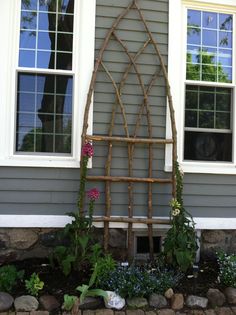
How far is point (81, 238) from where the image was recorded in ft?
12.9

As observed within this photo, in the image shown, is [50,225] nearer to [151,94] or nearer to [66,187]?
[66,187]

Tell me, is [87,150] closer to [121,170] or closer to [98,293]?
[121,170]

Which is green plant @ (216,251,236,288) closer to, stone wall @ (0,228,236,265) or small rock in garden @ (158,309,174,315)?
small rock in garden @ (158,309,174,315)

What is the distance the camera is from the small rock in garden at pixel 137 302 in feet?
11.6

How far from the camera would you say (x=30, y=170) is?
4.27 meters

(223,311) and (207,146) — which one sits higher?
(207,146)

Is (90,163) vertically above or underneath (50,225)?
above

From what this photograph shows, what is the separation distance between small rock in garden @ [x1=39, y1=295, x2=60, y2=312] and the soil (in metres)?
0.06

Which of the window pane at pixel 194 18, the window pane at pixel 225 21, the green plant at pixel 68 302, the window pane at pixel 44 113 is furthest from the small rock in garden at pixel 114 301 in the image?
the window pane at pixel 225 21

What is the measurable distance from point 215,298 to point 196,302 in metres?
0.18

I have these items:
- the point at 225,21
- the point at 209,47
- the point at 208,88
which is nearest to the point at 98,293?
the point at 208,88

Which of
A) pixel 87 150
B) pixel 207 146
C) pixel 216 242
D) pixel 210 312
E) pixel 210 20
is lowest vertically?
pixel 210 312

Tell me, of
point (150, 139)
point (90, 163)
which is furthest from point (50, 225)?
point (150, 139)

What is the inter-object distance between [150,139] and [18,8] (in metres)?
1.93
